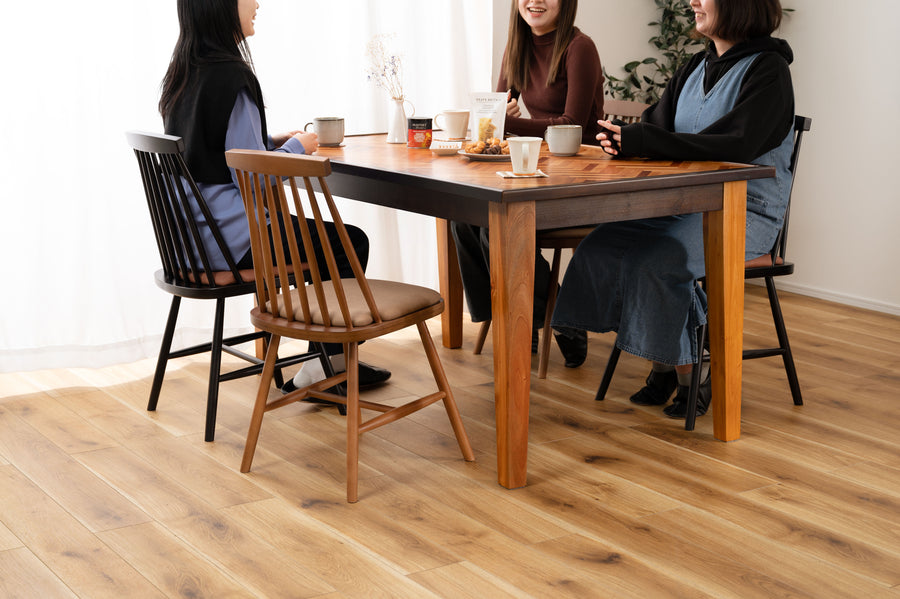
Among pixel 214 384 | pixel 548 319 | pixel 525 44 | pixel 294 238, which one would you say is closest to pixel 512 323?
pixel 294 238

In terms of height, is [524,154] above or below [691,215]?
above

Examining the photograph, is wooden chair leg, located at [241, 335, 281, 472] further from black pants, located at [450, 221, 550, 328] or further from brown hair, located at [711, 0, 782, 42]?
brown hair, located at [711, 0, 782, 42]

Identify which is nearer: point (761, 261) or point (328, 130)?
point (761, 261)

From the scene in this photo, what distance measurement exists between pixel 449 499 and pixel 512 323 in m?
0.43

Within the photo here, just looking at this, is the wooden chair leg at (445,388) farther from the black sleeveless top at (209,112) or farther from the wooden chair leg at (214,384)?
the black sleeveless top at (209,112)

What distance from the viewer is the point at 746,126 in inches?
95.4

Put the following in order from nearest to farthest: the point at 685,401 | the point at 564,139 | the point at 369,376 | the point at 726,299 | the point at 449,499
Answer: the point at 449,499, the point at 726,299, the point at 564,139, the point at 685,401, the point at 369,376

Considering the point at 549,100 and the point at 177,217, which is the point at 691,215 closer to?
the point at 549,100

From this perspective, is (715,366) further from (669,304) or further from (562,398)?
(562,398)

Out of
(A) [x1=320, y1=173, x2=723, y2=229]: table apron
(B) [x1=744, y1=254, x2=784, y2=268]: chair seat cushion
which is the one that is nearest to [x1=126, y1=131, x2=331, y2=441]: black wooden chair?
(A) [x1=320, y1=173, x2=723, y2=229]: table apron

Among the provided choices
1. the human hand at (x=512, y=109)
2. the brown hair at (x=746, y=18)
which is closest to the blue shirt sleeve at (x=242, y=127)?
the human hand at (x=512, y=109)

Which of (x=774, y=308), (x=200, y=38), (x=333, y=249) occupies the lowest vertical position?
(x=774, y=308)

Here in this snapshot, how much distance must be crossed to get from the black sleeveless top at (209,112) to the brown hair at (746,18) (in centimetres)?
129

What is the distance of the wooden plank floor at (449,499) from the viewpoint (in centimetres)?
181
